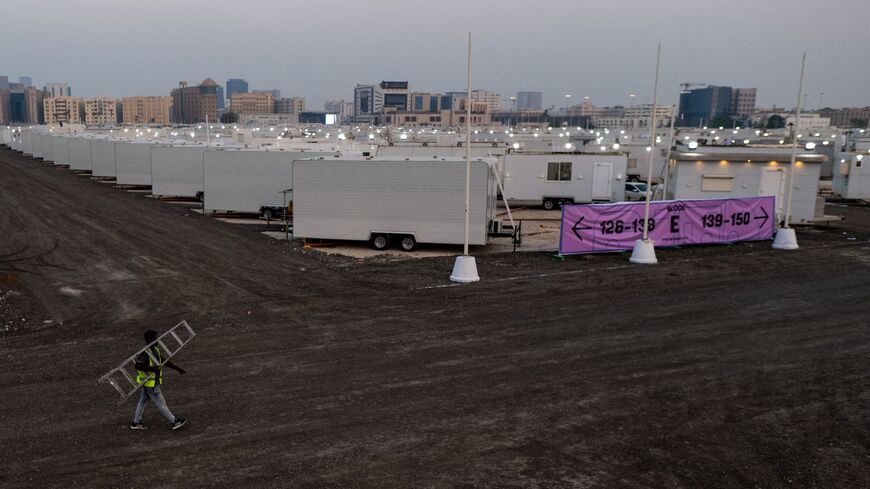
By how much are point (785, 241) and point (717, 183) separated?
16.7ft

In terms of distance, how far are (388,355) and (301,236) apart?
43.0 feet

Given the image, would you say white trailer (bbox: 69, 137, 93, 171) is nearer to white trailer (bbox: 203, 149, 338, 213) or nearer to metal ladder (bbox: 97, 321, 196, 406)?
white trailer (bbox: 203, 149, 338, 213)

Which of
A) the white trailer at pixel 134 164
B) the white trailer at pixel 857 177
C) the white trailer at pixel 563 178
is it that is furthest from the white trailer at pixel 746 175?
the white trailer at pixel 134 164

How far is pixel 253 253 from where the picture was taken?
2264cm

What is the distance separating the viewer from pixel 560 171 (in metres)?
35.2

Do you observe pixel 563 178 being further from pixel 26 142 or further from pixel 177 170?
pixel 26 142

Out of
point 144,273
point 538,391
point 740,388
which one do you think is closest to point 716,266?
point 740,388

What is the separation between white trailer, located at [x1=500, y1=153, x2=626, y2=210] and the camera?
3478 cm

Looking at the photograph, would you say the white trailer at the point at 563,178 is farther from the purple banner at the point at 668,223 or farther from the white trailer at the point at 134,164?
the white trailer at the point at 134,164

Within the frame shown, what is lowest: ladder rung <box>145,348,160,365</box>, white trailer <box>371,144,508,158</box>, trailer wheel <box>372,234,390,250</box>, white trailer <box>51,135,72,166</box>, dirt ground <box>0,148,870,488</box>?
dirt ground <box>0,148,870,488</box>

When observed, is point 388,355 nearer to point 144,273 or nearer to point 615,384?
point 615,384

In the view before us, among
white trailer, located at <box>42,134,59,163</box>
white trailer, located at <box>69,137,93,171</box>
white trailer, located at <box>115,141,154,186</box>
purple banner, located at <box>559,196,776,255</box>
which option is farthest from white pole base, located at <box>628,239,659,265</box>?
white trailer, located at <box>42,134,59,163</box>

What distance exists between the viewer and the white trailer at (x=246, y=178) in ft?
99.5

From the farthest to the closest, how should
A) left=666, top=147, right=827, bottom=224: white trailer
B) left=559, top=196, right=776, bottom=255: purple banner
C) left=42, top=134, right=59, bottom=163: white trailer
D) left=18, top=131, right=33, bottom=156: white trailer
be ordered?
left=18, top=131, right=33, bottom=156: white trailer < left=42, top=134, right=59, bottom=163: white trailer < left=666, top=147, right=827, bottom=224: white trailer < left=559, top=196, right=776, bottom=255: purple banner
